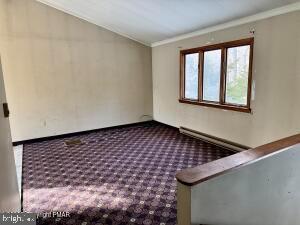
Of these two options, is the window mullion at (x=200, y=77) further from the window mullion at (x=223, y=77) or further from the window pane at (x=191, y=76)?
the window mullion at (x=223, y=77)

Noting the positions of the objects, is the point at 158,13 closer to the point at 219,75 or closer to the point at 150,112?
the point at 219,75

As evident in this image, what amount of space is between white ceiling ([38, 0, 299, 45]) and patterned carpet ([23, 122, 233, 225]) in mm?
2245

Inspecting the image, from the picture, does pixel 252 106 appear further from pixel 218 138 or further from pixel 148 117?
pixel 148 117

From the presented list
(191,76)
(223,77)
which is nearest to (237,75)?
(223,77)

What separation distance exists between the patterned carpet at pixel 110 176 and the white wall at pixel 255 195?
33.7 inches

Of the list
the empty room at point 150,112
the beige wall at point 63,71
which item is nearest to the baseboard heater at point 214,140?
the empty room at point 150,112

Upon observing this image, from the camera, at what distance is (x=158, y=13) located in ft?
11.9

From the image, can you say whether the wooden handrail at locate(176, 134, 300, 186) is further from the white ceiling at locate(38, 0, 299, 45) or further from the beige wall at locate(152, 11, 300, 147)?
the white ceiling at locate(38, 0, 299, 45)

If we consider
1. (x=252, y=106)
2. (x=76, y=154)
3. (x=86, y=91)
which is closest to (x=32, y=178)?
(x=76, y=154)

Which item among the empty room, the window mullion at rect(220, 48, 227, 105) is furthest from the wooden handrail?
the window mullion at rect(220, 48, 227, 105)

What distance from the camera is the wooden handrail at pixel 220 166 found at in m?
1.05

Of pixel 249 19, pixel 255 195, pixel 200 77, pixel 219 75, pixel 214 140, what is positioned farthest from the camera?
pixel 200 77

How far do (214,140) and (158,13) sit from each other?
2519 millimetres

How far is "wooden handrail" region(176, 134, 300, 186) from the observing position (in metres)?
1.05
